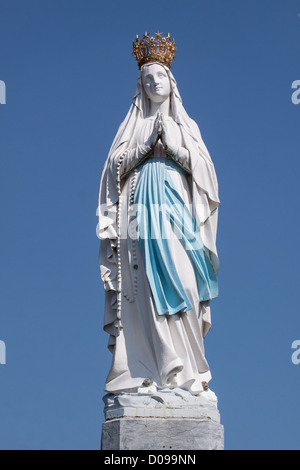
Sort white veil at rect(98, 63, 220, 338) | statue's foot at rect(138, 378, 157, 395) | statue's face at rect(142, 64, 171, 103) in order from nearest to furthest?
statue's foot at rect(138, 378, 157, 395) < white veil at rect(98, 63, 220, 338) < statue's face at rect(142, 64, 171, 103)

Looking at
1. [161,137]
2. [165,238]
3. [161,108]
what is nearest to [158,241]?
[165,238]

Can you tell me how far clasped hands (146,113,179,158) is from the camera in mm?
13602

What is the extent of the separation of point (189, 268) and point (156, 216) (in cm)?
84

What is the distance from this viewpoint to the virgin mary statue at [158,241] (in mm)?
12930

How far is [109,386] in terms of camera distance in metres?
13.0

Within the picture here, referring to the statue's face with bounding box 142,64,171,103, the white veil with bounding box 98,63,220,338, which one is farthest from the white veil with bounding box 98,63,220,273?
the statue's face with bounding box 142,64,171,103

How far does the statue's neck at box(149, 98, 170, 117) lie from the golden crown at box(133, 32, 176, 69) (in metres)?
0.59

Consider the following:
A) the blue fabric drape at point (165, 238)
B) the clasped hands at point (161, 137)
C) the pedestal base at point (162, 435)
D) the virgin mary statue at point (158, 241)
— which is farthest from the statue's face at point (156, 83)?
the pedestal base at point (162, 435)

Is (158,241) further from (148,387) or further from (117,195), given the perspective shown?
(148,387)

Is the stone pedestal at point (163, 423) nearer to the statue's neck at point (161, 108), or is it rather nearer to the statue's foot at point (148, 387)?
the statue's foot at point (148, 387)

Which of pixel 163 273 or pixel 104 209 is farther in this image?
pixel 104 209

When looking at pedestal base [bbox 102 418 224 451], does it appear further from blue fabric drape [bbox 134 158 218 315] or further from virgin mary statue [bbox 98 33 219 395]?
blue fabric drape [bbox 134 158 218 315]
